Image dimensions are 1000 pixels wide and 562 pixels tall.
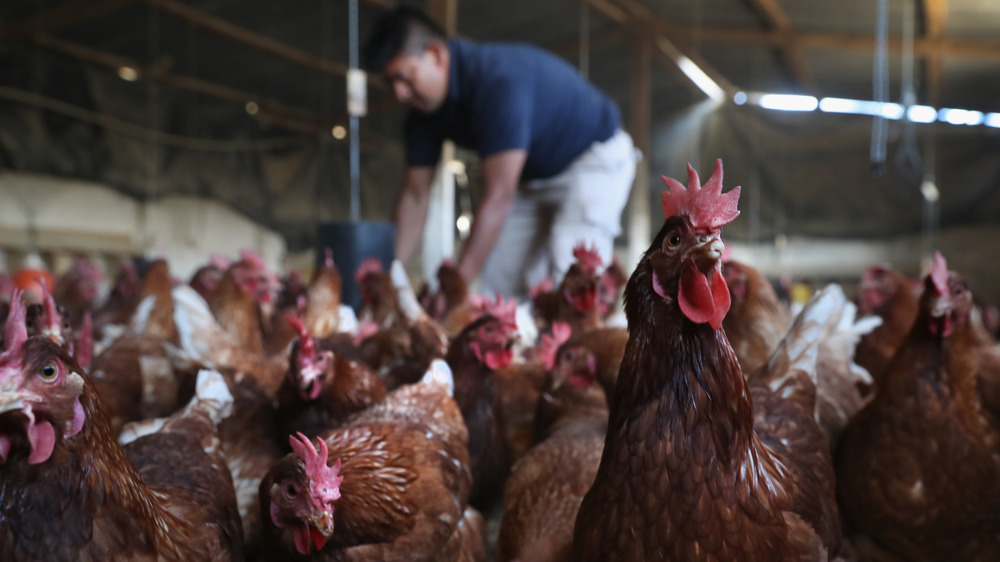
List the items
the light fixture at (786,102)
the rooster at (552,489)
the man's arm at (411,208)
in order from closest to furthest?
the rooster at (552,489) → the man's arm at (411,208) → the light fixture at (786,102)

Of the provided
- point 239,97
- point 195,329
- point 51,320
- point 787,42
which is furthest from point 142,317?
point 787,42

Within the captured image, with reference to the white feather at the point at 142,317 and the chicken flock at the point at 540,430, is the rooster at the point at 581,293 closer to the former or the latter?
the chicken flock at the point at 540,430

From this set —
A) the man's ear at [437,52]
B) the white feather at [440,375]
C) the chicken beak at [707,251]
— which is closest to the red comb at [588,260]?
the white feather at [440,375]

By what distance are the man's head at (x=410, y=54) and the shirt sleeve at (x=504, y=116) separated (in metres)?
0.27

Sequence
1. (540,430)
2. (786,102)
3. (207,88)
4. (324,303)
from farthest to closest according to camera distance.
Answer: (786,102)
(207,88)
(324,303)
(540,430)

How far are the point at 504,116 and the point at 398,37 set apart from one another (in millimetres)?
606

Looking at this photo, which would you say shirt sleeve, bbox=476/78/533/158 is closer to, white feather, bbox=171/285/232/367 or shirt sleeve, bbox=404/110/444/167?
shirt sleeve, bbox=404/110/444/167

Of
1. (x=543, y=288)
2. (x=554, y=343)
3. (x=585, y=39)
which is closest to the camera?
(x=554, y=343)

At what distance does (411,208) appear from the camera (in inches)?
163

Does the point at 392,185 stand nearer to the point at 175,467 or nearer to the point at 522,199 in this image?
the point at 522,199

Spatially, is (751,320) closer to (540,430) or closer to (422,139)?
(540,430)

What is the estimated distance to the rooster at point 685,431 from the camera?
3.35 feet

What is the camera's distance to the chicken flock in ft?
3.36

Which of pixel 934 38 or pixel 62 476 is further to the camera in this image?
pixel 934 38
